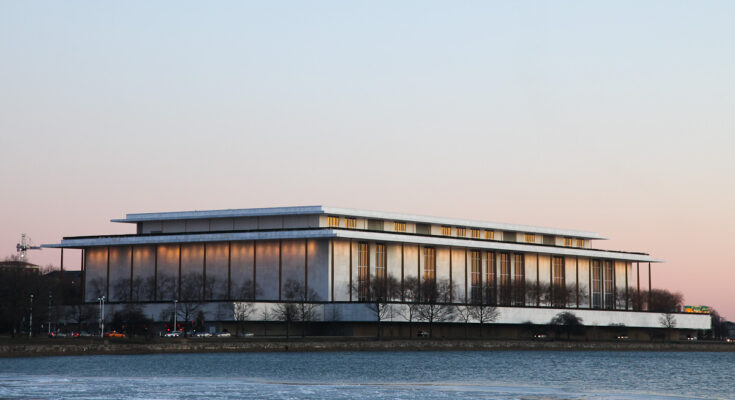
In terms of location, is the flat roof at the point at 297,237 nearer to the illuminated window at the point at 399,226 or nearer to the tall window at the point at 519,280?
the tall window at the point at 519,280

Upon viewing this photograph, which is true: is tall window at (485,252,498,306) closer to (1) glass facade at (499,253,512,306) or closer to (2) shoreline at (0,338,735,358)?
(1) glass facade at (499,253,512,306)

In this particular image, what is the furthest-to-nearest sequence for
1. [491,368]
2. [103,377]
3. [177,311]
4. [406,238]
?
[406,238] → [177,311] → [491,368] → [103,377]

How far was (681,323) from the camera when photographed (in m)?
197

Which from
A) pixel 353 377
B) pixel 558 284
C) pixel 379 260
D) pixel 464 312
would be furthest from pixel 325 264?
pixel 353 377

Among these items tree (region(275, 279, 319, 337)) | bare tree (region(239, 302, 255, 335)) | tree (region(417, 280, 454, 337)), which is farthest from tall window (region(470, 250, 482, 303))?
bare tree (region(239, 302, 255, 335))

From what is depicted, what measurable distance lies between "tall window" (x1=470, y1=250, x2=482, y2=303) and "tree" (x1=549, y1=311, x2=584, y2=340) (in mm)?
11452

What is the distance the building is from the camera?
545 feet

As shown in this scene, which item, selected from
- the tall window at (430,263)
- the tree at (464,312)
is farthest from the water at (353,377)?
the tall window at (430,263)

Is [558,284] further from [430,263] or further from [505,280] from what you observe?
[430,263]

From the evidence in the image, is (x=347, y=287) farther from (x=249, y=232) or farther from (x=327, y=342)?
(x=327, y=342)

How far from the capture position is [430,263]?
178500 millimetres

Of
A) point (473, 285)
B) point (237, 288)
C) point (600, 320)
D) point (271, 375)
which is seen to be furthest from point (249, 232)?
point (271, 375)

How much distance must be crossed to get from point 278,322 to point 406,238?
23.3 metres

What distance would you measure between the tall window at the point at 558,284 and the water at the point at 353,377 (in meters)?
63.9
